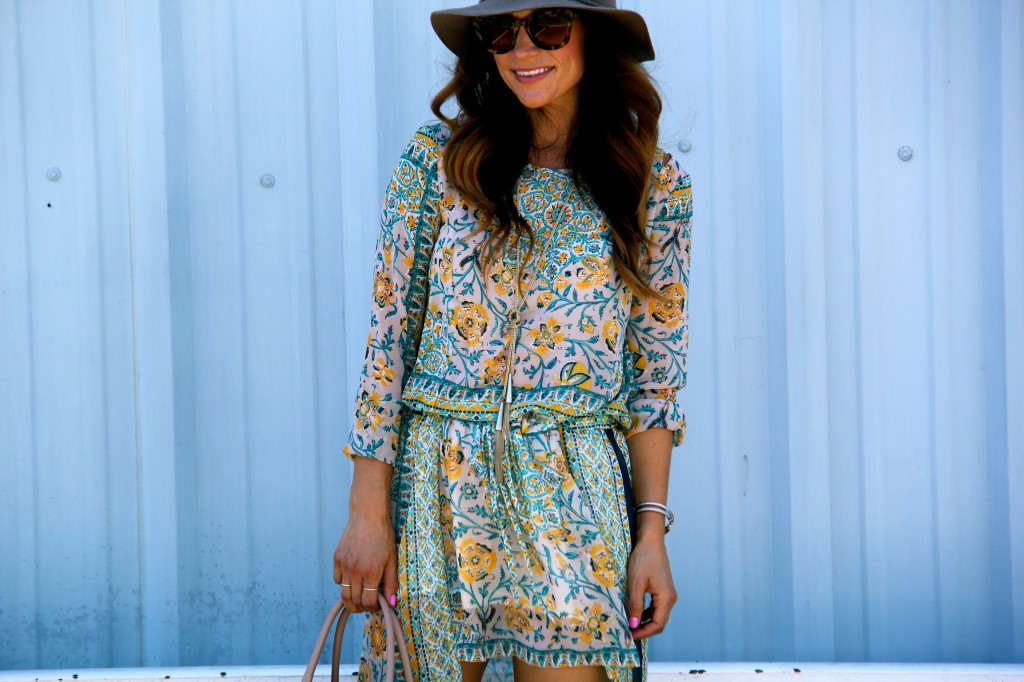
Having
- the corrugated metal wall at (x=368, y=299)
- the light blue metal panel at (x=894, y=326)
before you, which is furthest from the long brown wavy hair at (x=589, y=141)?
the light blue metal panel at (x=894, y=326)

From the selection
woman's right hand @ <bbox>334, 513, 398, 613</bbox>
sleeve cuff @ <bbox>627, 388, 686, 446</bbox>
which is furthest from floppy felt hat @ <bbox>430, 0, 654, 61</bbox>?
woman's right hand @ <bbox>334, 513, 398, 613</bbox>

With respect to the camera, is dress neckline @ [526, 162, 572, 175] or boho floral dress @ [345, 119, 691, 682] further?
dress neckline @ [526, 162, 572, 175]

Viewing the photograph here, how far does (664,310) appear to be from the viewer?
7.27 feet

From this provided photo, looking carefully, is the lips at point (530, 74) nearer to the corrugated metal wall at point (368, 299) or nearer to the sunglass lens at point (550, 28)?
the sunglass lens at point (550, 28)

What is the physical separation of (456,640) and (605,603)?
11.5 inches

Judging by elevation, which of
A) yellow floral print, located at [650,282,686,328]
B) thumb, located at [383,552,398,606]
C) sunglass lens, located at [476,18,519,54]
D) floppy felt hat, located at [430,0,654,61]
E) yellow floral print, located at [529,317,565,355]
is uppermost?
floppy felt hat, located at [430,0,654,61]

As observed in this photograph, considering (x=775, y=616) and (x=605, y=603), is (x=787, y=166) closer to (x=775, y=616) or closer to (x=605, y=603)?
(x=775, y=616)

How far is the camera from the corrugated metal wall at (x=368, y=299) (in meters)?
3.12

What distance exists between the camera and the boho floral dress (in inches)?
78.5

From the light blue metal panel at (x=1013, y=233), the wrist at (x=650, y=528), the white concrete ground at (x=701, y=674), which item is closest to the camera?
the wrist at (x=650, y=528)

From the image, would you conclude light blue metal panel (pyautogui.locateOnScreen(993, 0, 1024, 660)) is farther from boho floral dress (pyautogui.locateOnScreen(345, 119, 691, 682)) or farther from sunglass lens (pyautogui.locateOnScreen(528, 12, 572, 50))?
sunglass lens (pyautogui.locateOnScreen(528, 12, 572, 50))

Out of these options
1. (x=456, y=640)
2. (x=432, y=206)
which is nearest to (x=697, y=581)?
(x=456, y=640)

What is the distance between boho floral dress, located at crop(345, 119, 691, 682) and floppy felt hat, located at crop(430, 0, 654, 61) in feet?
0.83

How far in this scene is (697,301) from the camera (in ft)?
10.4
